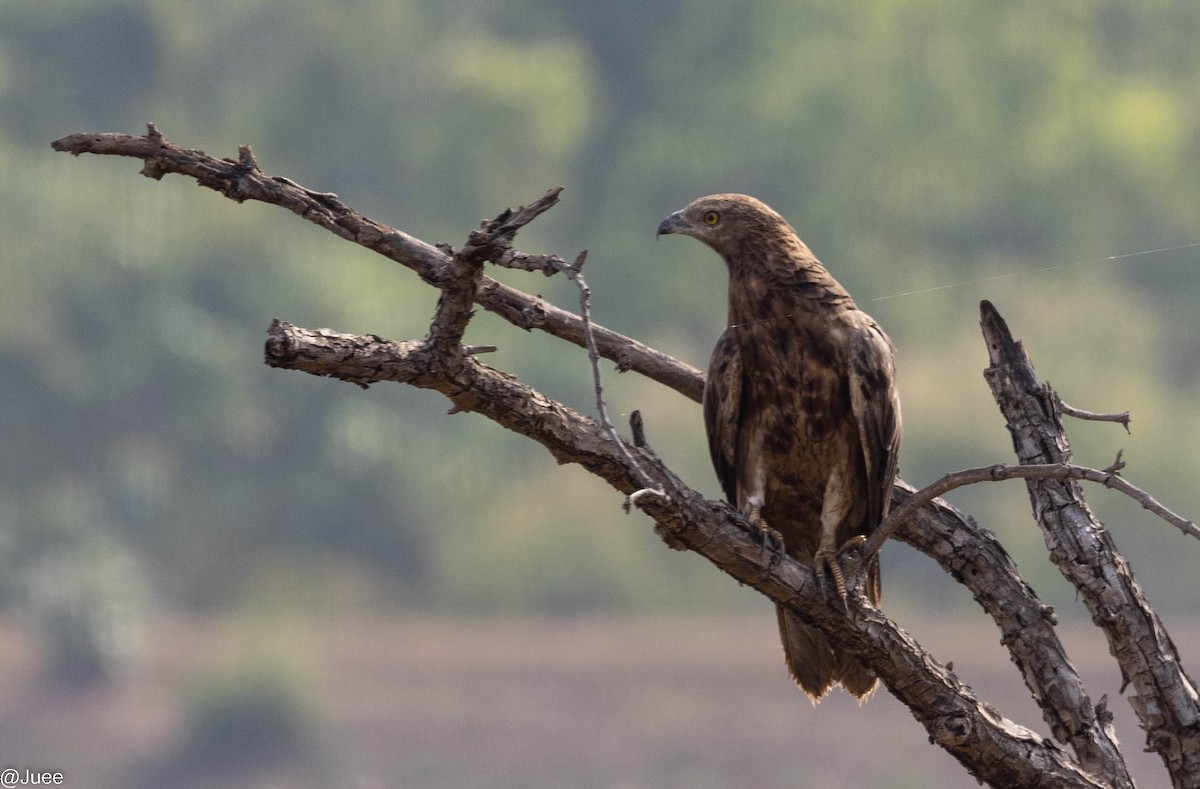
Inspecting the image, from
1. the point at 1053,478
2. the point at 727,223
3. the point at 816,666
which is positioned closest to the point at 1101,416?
the point at 1053,478

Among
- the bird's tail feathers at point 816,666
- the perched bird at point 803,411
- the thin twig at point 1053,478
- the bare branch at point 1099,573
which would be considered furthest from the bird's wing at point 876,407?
the thin twig at point 1053,478

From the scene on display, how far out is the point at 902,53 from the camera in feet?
89.4

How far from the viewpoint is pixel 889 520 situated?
12.6ft

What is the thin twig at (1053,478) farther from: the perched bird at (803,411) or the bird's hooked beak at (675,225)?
the bird's hooked beak at (675,225)

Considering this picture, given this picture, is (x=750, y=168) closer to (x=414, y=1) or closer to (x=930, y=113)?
(x=930, y=113)

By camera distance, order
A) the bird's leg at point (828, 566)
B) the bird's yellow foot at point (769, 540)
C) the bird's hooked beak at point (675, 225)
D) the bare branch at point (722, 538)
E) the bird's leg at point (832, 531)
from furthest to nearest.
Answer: the bird's hooked beak at point (675, 225) < the bird's leg at point (832, 531) < the bird's leg at point (828, 566) < the bird's yellow foot at point (769, 540) < the bare branch at point (722, 538)

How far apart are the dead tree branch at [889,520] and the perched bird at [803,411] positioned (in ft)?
0.78

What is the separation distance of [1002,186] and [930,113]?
106 inches

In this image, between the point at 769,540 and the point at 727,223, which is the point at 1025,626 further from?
the point at 727,223

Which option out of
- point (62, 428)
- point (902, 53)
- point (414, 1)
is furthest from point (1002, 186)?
point (62, 428)

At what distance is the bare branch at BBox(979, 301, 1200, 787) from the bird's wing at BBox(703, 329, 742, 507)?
0.72m

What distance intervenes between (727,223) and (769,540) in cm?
135

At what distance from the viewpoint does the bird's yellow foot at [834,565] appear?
387 centimetres

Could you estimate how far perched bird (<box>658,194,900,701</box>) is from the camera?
14.9 feet
